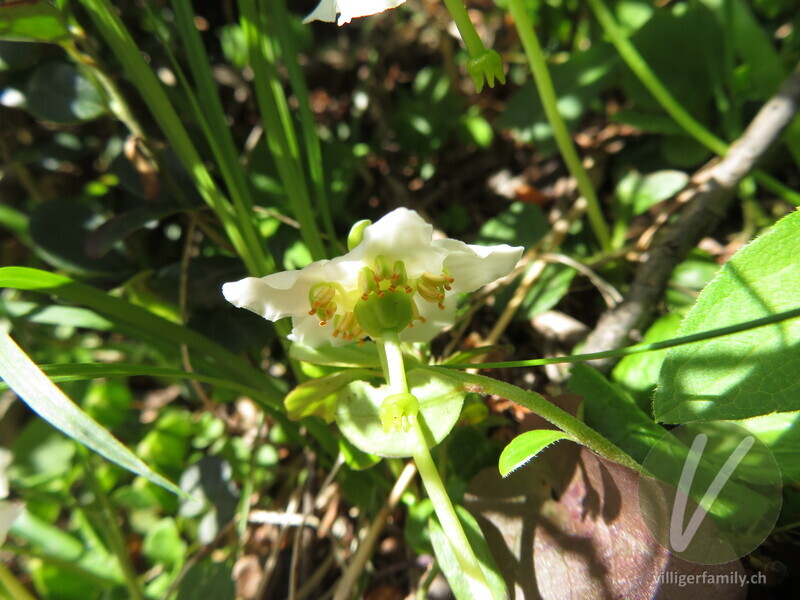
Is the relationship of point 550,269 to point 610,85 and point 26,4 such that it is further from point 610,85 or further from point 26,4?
→ point 26,4

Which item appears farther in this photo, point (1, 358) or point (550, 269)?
point (550, 269)

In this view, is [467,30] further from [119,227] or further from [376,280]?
[119,227]

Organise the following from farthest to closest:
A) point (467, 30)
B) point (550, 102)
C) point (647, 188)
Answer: point (647, 188)
point (550, 102)
point (467, 30)

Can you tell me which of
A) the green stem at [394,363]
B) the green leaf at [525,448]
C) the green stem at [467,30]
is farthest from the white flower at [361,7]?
the green leaf at [525,448]

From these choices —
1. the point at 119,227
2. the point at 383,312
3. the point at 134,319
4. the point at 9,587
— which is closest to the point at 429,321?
the point at 383,312

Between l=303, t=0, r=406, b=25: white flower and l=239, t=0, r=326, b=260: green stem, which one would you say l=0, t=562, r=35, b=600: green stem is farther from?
l=303, t=0, r=406, b=25: white flower

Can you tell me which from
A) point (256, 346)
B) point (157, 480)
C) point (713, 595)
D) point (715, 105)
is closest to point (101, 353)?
point (256, 346)
